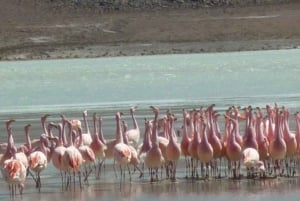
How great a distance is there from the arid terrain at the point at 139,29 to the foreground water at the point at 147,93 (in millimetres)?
8207

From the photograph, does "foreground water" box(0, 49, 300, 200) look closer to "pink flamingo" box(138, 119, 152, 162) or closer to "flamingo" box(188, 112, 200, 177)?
"flamingo" box(188, 112, 200, 177)

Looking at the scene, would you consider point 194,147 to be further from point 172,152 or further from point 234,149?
point 234,149

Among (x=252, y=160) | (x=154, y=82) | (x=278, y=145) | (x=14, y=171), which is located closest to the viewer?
(x=14, y=171)

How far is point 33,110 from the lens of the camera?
26703 millimetres

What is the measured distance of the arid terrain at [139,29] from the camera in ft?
203

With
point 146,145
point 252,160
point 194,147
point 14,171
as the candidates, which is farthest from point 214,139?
point 14,171

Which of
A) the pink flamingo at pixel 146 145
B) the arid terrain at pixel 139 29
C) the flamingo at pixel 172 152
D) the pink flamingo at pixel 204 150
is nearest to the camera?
the pink flamingo at pixel 204 150

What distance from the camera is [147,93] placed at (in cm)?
3041

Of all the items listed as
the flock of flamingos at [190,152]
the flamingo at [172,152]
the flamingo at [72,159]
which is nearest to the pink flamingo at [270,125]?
the flock of flamingos at [190,152]

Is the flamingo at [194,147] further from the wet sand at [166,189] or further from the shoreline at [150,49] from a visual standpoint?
the shoreline at [150,49]

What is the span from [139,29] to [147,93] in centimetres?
4321

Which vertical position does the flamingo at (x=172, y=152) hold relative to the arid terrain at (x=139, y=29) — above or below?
below

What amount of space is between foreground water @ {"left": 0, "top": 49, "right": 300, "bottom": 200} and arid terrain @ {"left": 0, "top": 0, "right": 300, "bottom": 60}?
8207 mm

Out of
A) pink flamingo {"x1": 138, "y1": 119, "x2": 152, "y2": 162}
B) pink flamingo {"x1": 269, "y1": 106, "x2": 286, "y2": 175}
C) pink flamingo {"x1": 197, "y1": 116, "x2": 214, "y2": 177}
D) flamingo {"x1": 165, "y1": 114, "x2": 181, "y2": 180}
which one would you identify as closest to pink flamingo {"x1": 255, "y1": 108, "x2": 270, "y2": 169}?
pink flamingo {"x1": 269, "y1": 106, "x2": 286, "y2": 175}
